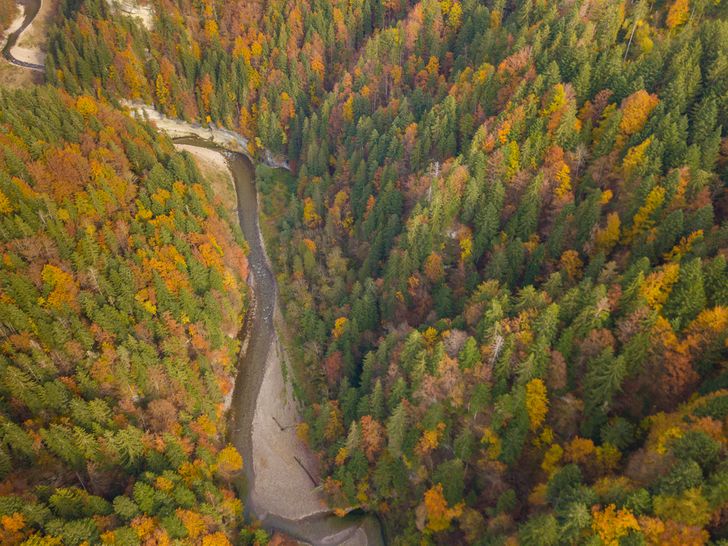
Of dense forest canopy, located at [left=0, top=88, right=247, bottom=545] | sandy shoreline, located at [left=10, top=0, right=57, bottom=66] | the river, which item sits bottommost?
the river

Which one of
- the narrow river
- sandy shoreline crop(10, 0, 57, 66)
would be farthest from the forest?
sandy shoreline crop(10, 0, 57, 66)

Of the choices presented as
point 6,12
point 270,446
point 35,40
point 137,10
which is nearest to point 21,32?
point 35,40

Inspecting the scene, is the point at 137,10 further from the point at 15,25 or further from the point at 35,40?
the point at 15,25

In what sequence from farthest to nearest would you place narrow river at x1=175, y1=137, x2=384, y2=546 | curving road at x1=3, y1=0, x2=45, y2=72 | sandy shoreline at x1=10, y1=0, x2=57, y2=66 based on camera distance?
sandy shoreline at x1=10, y1=0, x2=57, y2=66, curving road at x1=3, y1=0, x2=45, y2=72, narrow river at x1=175, y1=137, x2=384, y2=546

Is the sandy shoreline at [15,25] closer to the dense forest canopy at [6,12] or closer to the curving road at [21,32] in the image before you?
the curving road at [21,32]

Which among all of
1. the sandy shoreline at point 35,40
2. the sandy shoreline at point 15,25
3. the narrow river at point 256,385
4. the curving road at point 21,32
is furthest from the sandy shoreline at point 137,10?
the narrow river at point 256,385

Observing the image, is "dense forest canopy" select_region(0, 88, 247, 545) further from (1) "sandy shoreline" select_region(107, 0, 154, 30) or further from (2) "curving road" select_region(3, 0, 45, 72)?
(1) "sandy shoreline" select_region(107, 0, 154, 30)

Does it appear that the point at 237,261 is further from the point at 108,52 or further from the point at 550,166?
the point at 108,52
